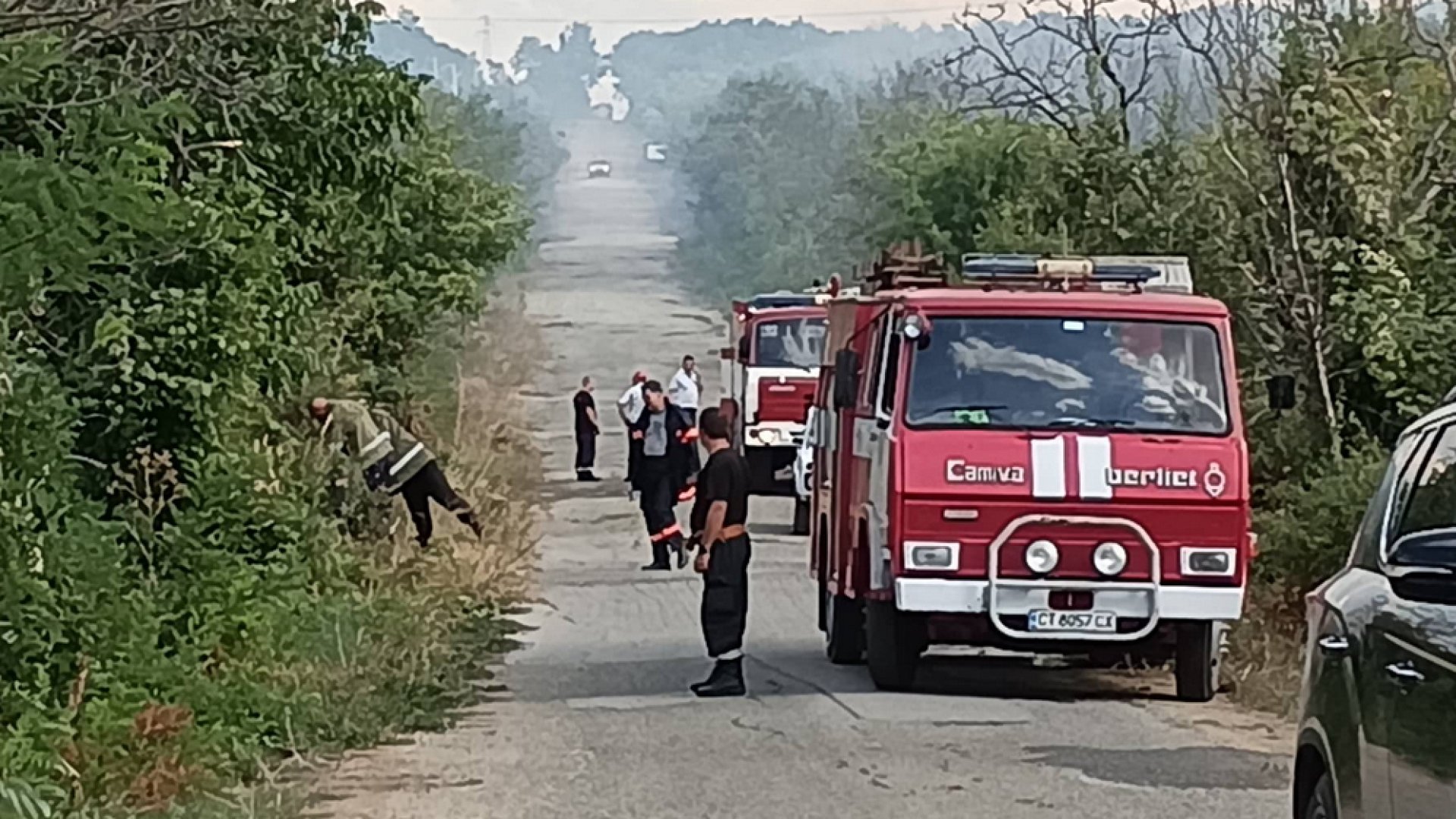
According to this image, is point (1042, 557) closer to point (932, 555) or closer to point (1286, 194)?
point (932, 555)

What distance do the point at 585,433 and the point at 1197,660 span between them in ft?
78.9

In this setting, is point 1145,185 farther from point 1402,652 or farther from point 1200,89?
point 1402,652

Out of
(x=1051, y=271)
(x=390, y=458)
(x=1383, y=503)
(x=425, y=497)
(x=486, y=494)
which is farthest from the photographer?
(x=486, y=494)

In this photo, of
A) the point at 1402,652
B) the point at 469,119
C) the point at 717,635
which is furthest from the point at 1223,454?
the point at 469,119

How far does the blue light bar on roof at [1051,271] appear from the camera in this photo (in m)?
16.9

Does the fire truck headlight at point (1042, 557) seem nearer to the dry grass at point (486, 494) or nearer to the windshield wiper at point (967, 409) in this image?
the windshield wiper at point (967, 409)

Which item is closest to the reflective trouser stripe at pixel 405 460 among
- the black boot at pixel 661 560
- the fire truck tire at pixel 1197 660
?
the black boot at pixel 661 560

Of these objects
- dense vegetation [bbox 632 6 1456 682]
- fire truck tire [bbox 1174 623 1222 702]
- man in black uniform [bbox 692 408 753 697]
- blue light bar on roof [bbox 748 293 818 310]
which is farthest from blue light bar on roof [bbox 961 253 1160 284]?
blue light bar on roof [bbox 748 293 818 310]

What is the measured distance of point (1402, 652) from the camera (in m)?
7.21

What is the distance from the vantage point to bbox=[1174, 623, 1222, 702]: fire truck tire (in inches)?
616

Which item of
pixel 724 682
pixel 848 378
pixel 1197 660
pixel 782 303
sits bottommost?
pixel 724 682

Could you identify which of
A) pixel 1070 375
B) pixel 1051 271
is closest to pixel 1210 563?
pixel 1070 375

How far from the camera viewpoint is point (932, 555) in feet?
49.7

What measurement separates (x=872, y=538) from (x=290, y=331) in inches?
151
